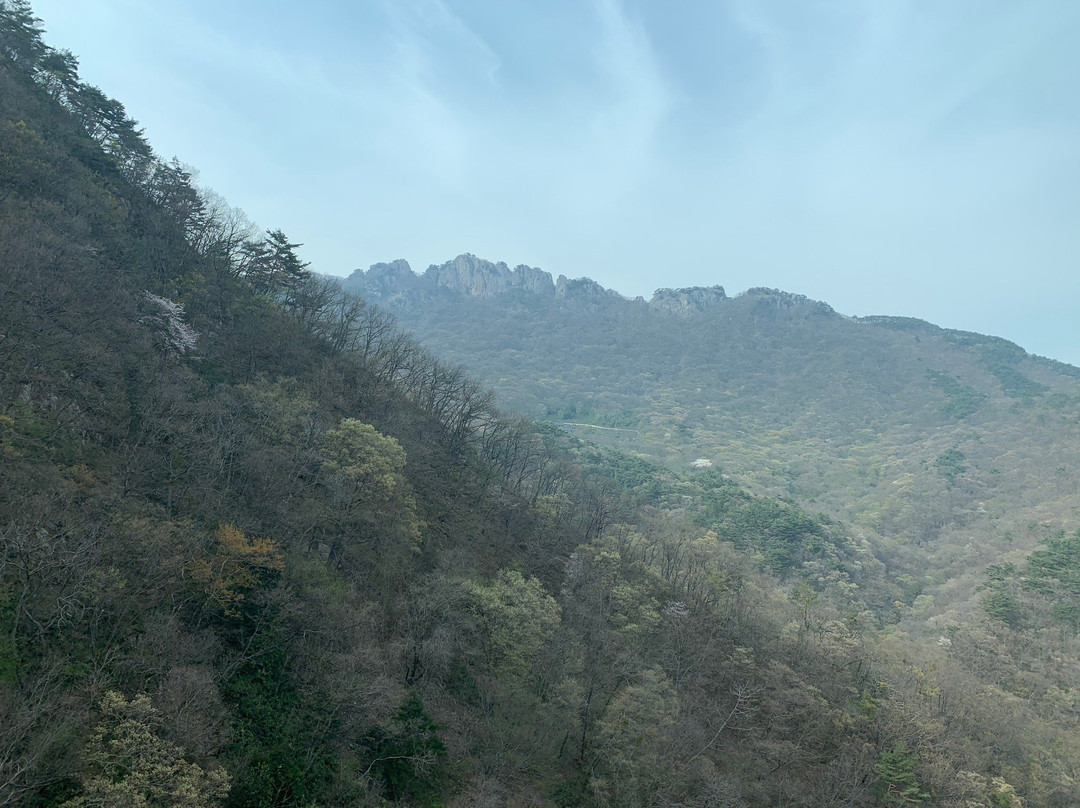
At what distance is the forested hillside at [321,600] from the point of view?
632 inches

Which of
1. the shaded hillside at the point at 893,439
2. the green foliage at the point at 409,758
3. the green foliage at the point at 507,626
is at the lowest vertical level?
the green foliage at the point at 409,758

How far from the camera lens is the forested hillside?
16.0 metres

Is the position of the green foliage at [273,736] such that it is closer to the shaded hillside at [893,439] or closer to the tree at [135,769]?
the tree at [135,769]

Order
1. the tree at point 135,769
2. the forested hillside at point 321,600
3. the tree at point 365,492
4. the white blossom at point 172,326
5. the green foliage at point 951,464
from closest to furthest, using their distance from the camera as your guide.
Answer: the tree at point 135,769
the forested hillside at point 321,600
the tree at point 365,492
the white blossom at point 172,326
the green foliage at point 951,464

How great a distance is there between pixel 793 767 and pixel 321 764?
95.6ft

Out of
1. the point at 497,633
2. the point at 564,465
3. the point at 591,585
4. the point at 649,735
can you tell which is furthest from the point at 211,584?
the point at 564,465

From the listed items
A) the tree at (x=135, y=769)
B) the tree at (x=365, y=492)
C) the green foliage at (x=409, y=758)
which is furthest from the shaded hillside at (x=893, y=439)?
the tree at (x=135, y=769)

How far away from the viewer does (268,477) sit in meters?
27.7

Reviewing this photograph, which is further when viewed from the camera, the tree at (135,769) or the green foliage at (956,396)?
the green foliage at (956,396)

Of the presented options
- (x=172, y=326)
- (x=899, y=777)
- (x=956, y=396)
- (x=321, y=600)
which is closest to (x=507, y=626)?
(x=321, y=600)

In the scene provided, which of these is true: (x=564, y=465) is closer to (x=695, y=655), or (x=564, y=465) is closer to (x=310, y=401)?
(x=695, y=655)

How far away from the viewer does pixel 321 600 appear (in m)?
24.3

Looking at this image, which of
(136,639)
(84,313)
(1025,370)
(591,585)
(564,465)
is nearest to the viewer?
(136,639)

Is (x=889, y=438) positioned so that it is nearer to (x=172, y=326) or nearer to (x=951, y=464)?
(x=951, y=464)
